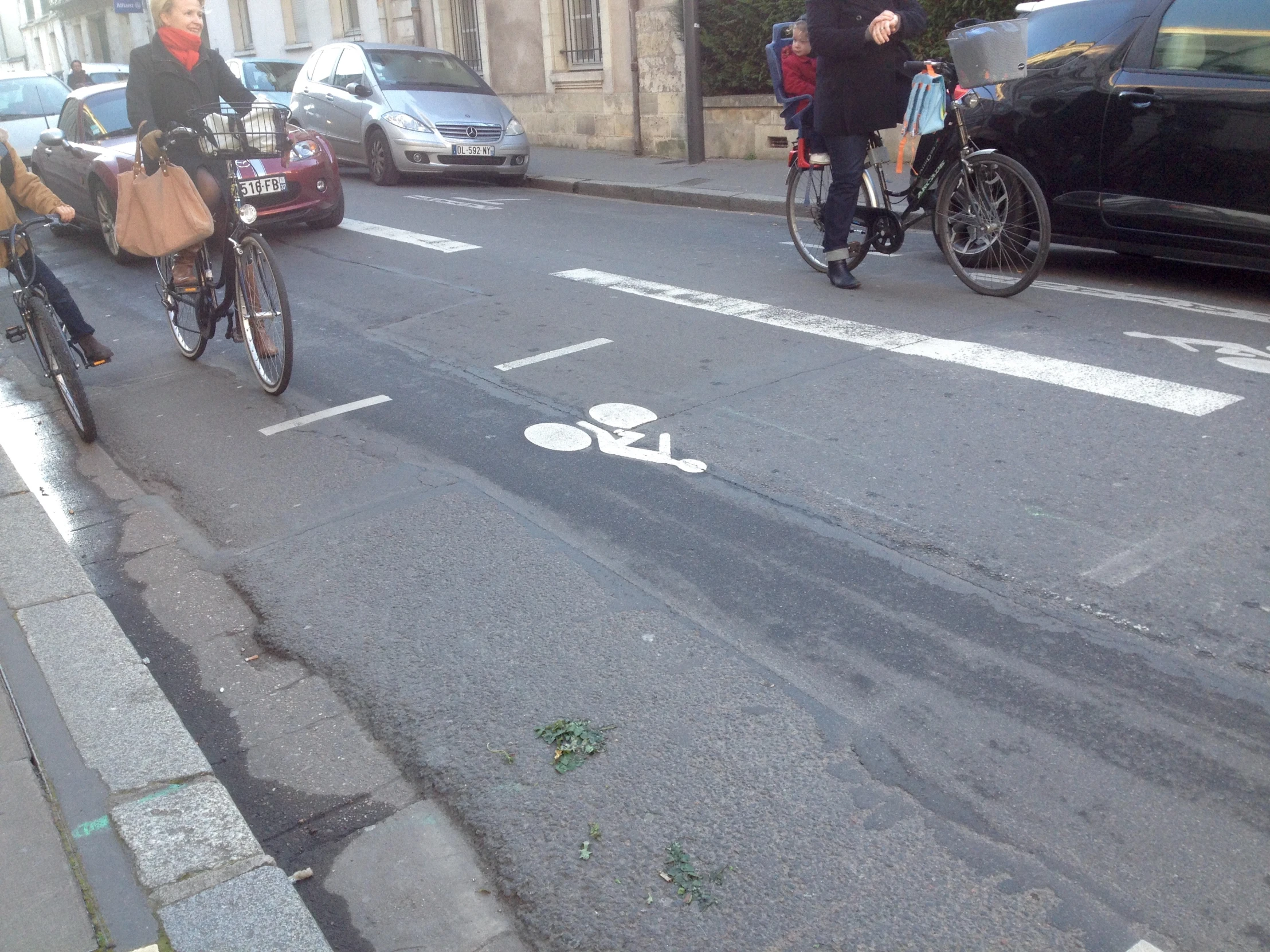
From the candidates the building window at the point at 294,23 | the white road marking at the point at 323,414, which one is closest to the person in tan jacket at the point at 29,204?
the white road marking at the point at 323,414

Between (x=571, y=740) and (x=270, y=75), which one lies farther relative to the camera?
(x=270, y=75)

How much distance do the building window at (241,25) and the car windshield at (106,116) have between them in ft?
82.6

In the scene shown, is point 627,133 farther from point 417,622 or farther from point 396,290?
point 417,622

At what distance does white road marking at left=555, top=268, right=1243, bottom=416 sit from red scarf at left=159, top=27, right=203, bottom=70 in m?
2.98

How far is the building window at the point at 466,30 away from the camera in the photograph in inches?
966

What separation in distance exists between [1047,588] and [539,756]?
5.37 feet

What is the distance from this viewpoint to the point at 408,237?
11250mm

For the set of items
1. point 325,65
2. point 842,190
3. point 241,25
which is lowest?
point 842,190

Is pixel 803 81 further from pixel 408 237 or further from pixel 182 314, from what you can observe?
pixel 408 237

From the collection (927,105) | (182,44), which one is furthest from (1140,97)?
(182,44)

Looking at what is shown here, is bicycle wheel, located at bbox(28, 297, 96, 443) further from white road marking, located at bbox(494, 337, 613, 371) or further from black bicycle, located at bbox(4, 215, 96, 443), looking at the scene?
white road marking, located at bbox(494, 337, 613, 371)

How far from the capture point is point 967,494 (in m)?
4.45

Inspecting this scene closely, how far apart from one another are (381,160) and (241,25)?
2366cm

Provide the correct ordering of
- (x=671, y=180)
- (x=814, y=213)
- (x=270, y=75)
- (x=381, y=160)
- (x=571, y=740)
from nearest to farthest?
1. (x=571, y=740)
2. (x=814, y=213)
3. (x=671, y=180)
4. (x=381, y=160)
5. (x=270, y=75)
